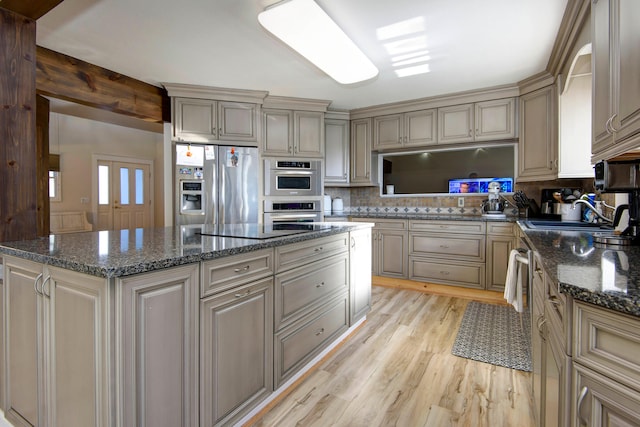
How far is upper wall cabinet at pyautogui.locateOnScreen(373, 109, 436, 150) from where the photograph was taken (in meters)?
4.02

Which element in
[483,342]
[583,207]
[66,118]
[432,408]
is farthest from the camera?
[66,118]

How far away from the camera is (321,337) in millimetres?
2141

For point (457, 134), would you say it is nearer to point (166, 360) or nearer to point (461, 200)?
point (461, 200)

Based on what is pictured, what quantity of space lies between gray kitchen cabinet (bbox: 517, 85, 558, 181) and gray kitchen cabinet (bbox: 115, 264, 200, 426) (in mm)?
3396

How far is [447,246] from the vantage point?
3.68 meters

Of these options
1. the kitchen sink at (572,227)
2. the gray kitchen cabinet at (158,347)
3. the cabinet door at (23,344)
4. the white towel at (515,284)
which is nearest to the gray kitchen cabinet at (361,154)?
the kitchen sink at (572,227)

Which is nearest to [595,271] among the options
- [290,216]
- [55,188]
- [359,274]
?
[359,274]

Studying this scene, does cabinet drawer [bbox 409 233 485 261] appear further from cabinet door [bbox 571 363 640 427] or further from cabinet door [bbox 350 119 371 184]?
cabinet door [bbox 571 363 640 427]

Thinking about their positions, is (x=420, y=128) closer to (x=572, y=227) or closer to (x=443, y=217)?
(x=443, y=217)

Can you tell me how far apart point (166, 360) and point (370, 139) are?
3853 mm

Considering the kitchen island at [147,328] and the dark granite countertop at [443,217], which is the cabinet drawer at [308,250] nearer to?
the kitchen island at [147,328]

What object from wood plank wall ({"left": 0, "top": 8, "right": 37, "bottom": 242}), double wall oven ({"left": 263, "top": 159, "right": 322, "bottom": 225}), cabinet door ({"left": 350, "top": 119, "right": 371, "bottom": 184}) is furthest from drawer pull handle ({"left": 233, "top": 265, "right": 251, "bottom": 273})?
cabinet door ({"left": 350, "top": 119, "right": 371, "bottom": 184})

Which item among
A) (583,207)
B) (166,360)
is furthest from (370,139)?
(166,360)

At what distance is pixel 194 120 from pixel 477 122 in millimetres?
3289
